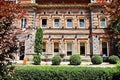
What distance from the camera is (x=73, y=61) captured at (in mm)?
25438

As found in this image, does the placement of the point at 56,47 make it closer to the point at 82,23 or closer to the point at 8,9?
the point at 82,23

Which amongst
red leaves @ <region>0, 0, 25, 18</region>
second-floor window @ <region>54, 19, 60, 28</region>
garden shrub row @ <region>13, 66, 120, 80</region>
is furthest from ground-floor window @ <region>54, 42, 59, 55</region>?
red leaves @ <region>0, 0, 25, 18</region>

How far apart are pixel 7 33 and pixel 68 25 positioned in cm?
2371

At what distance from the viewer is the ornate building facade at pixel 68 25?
30250 millimetres

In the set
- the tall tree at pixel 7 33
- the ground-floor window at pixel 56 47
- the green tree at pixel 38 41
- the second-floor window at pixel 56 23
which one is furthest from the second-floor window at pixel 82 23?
the tall tree at pixel 7 33

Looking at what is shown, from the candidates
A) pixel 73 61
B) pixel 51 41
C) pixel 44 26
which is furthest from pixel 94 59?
pixel 44 26

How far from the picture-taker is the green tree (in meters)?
27.9

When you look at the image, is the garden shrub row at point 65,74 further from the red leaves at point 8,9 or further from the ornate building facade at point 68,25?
the ornate building facade at point 68,25

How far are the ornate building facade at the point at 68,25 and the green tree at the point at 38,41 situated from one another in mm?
1706

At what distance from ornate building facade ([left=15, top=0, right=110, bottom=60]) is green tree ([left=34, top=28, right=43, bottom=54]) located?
1.71 metres

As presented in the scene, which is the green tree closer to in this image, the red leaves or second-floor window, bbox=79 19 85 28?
second-floor window, bbox=79 19 85 28

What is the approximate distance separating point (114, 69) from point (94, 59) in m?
13.6

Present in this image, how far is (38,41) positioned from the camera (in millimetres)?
28422

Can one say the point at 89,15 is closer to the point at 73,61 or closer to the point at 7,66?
the point at 73,61
